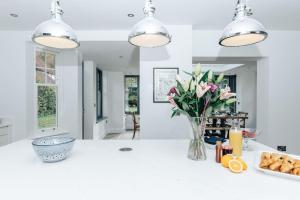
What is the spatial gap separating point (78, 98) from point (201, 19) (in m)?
3.04

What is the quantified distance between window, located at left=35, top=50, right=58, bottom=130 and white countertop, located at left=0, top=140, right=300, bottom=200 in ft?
8.15

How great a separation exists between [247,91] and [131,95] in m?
5.02

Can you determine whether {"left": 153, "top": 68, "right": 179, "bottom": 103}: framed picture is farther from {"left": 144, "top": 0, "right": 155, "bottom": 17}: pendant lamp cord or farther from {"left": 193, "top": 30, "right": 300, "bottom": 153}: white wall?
{"left": 144, "top": 0, "right": 155, "bottom": 17}: pendant lamp cord

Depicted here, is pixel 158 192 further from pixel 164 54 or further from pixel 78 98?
pixel 78 98

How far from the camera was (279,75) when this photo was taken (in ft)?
11.2

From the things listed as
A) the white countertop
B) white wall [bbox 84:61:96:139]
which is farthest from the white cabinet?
the white countertop

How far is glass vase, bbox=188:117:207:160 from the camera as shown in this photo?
1257 mm

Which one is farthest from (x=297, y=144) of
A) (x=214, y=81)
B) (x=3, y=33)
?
(x=3, y=33)

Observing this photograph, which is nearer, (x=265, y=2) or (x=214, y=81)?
(x=214, y=81)

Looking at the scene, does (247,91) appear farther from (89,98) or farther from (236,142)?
(236,142)

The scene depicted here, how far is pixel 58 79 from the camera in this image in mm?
3896

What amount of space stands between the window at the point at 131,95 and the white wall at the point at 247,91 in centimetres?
421

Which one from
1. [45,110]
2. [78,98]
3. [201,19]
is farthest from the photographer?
[78,98]

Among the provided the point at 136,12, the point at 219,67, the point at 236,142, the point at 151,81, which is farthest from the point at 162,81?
the point at 219,67
